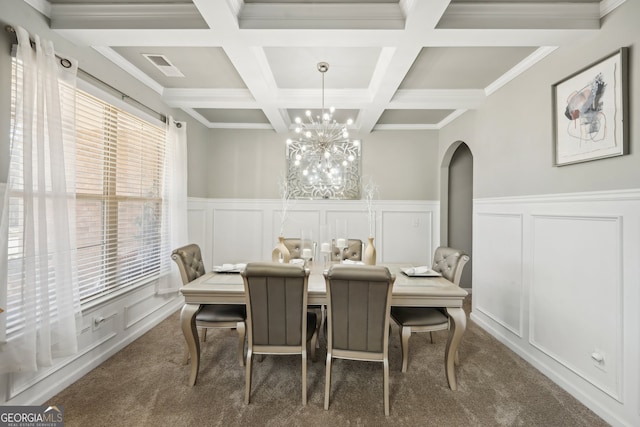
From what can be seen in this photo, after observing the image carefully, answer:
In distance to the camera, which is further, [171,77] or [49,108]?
[171,77]

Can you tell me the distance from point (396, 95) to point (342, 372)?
277 cm

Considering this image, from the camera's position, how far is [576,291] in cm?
202

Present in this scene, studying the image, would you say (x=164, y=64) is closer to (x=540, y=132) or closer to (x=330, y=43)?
(x=330, y=43)

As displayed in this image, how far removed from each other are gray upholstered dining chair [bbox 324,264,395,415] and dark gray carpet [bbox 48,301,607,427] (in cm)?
22

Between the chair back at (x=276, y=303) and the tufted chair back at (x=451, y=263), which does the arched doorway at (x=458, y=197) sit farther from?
the chair back at (x=276, y=303)

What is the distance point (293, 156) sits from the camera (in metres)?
4.34

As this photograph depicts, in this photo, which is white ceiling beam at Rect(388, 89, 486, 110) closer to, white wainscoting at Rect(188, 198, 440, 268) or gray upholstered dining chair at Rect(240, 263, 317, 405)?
white wainscoting at Rect(188, 198, 440, 268)

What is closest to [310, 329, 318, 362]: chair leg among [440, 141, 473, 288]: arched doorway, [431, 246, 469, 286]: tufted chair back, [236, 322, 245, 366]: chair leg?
[236, 322, 245, 366]: chair leg

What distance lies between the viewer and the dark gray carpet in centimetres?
174

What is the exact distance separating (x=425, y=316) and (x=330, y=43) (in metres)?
2.15

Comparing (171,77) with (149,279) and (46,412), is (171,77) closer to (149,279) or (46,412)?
(149,279)

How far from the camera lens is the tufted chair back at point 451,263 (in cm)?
237

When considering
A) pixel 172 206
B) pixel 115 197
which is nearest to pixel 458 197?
pixel 172 206

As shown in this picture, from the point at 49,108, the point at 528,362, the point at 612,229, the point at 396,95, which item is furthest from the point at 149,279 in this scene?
the point at 612,229
